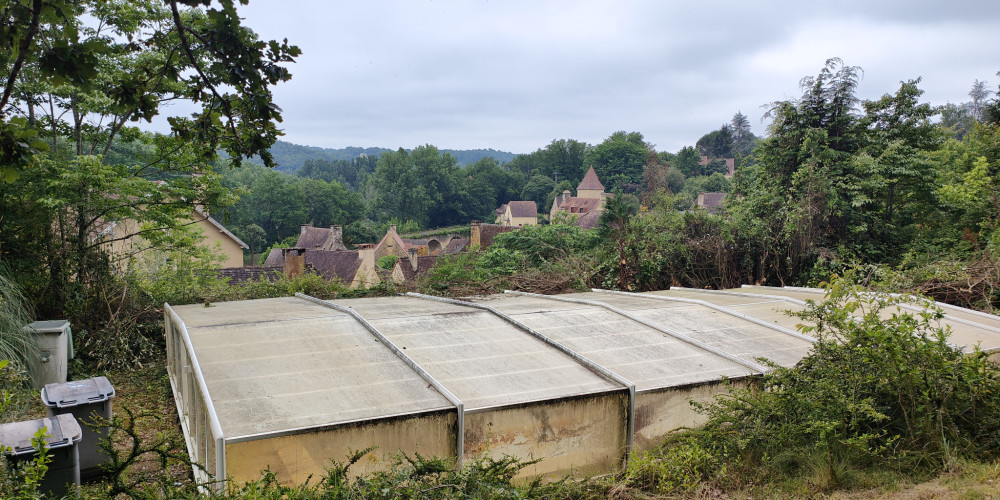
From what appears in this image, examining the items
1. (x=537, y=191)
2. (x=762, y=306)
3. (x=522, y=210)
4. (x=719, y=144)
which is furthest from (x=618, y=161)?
(x=762, y=306)

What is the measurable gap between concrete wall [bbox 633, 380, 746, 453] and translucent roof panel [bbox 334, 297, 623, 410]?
0.38 m

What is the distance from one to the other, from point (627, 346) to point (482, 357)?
6.32ft

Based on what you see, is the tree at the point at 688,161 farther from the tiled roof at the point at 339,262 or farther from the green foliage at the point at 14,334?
the green foliage at the point at 14,334

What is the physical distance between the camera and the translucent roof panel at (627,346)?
22.2 feet

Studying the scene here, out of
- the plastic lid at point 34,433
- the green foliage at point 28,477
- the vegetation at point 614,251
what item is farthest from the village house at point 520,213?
the green foliage at point 28,477

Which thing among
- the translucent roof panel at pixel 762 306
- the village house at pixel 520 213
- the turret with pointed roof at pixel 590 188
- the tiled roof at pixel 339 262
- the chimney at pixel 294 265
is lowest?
the tiled roof at pixel 339 262

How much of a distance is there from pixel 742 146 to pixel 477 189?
6391 cm

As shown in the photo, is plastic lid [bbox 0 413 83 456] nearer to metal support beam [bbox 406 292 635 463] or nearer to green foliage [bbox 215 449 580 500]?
green foliage [bbox 215 449 580 500]

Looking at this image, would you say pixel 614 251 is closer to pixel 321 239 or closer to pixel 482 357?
pixel 482 357

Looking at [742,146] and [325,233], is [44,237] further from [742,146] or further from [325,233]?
[742,146]

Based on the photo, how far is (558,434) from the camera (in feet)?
19.3

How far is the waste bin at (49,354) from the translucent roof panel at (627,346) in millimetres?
6526

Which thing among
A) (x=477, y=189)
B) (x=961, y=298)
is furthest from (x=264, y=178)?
(x=961, y=298)

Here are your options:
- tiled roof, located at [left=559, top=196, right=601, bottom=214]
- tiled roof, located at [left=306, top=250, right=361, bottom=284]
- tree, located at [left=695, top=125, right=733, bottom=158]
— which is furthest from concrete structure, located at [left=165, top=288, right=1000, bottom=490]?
tree, located at [left=695, top=125, right=733, bottom=158]
